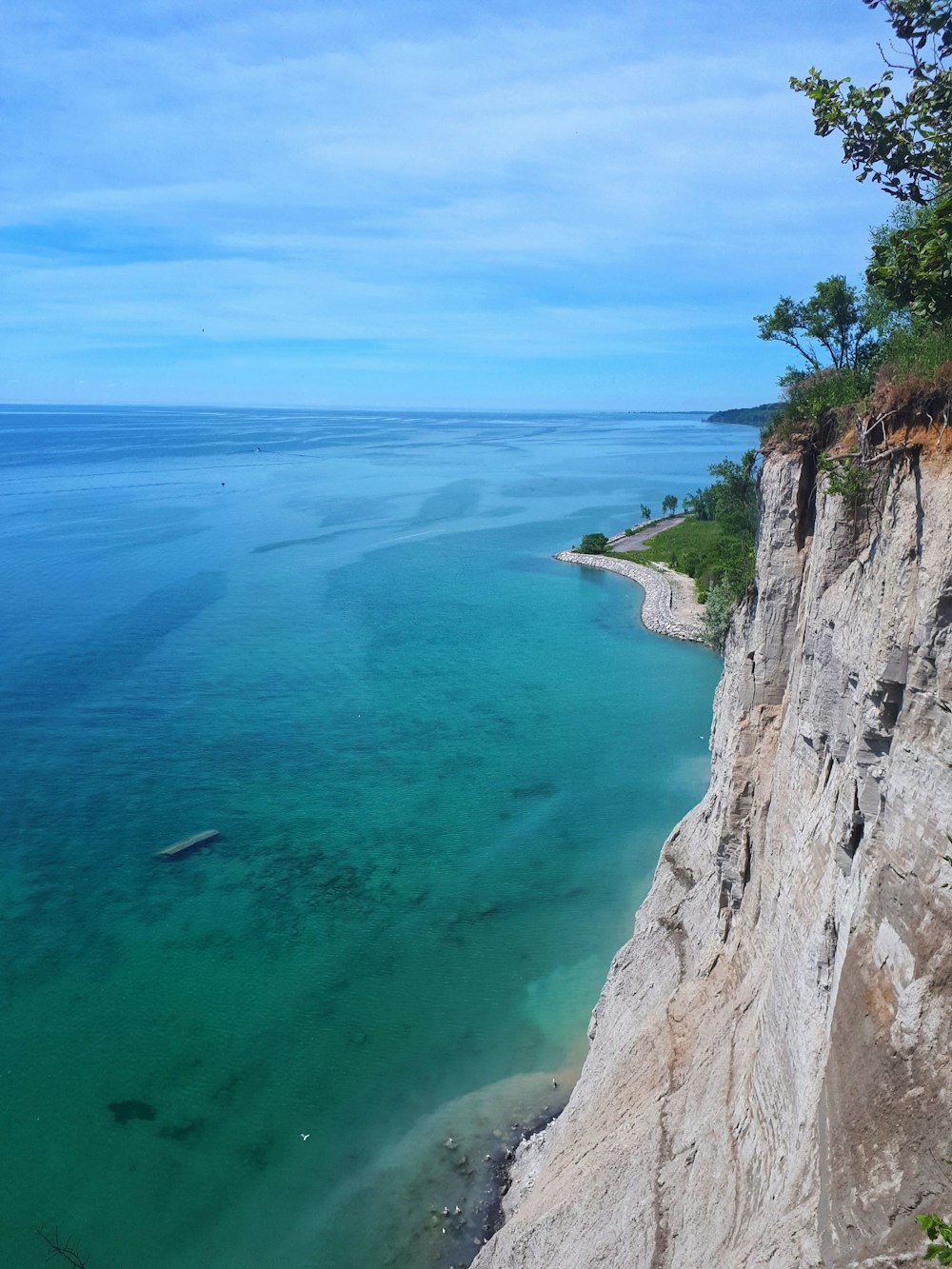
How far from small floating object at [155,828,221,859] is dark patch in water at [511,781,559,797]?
12607 millimetres

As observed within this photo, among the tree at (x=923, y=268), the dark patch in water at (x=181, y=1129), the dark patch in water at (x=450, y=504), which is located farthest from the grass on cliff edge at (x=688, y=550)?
the tree at (x=923, y=268)

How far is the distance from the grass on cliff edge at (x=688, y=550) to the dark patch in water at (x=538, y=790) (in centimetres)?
3602

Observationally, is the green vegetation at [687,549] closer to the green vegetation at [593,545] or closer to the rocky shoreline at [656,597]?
the rocky shoreline at [656,597]

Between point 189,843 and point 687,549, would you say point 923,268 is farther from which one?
point 687,549

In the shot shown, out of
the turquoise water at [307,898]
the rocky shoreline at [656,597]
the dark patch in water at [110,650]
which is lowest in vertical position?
the turquoise water at [307,898]

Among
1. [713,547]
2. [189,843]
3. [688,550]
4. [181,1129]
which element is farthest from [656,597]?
[181,1129]

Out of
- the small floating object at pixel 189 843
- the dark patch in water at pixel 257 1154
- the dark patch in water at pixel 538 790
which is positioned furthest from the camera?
the dark patch in water at pixel 538 790

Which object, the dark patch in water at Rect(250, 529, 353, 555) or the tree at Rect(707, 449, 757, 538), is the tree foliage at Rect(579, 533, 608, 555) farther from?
the tree at Rect(707, 449, 757, 538)

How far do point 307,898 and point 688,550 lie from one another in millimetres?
64201

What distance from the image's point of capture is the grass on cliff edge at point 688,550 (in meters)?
74.8

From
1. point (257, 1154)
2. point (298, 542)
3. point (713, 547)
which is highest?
point (713, 547)

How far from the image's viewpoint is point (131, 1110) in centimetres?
2173

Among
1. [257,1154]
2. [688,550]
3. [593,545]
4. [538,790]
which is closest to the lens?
[257,1154]

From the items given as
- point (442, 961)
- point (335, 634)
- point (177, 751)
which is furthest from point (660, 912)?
point (335, 634)
